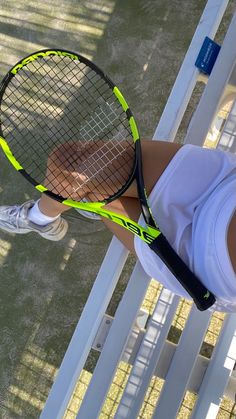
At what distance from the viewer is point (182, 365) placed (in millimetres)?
1095

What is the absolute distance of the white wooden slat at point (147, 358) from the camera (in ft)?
3.61

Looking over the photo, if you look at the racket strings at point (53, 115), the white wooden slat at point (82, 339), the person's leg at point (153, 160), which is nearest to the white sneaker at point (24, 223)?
the racket strings at point (53, 115)

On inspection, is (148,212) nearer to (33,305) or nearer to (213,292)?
(213,292)

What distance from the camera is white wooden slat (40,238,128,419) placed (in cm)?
110

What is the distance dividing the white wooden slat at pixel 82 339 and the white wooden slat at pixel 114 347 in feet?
0.13

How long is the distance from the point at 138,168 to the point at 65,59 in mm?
797

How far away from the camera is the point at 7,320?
1583mm

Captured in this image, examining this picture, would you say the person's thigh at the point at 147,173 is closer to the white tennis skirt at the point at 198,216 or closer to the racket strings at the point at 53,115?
the white tennis skirt at the point at 198,216

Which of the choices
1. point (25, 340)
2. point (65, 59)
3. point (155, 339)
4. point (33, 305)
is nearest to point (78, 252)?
point (33, 305)

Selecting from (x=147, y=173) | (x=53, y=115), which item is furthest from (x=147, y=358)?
(x=53, y=115)

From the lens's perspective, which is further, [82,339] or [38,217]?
[38,217]

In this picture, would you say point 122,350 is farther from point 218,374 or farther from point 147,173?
point 147,173

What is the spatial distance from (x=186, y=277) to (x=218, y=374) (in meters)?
0.34

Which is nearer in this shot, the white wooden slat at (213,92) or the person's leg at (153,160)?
the person's leg at (153,160)
